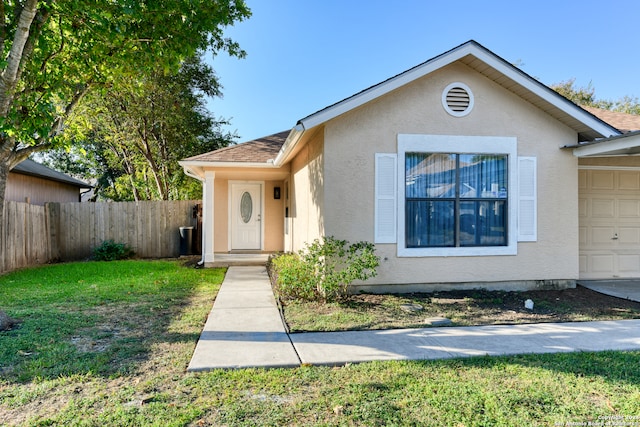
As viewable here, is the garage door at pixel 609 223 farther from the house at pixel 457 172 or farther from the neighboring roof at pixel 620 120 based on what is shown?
the neighboring roof at pixel 620 120

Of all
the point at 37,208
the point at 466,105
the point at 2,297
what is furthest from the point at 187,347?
the point at 37,208

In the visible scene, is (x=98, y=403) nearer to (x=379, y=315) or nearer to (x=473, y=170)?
(x=379, y=315)

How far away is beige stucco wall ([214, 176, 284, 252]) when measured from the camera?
42.4 ft

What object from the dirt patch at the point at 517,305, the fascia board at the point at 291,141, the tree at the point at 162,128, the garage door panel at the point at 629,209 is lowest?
the dirt patch at the point at 517,305

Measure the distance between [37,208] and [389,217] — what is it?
36.7 ft

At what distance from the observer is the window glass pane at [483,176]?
745 cm

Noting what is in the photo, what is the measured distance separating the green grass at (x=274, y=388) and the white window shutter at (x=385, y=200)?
129 inches

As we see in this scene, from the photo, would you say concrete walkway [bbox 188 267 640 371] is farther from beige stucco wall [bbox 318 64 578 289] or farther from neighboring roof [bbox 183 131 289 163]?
neighboring roof [bbox 183 131 289 163]

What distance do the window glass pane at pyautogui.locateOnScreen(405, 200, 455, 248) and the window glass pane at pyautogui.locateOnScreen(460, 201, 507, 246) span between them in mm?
243

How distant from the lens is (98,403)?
3.18m

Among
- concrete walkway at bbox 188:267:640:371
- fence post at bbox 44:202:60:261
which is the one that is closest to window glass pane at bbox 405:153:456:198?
concrete walkway at bbox 188:267:640:371

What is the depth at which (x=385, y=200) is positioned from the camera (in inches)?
284

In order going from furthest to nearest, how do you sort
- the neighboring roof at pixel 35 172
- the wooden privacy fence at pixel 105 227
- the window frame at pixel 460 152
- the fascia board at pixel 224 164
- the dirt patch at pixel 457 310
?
the neighboring roof at pixel 35 172 < the wooden privacy fence at pixel 105 227 < the fascia board at pixel 224 164 < the window frame at pixel 460 152 < the dirt patch at pixel 457 310

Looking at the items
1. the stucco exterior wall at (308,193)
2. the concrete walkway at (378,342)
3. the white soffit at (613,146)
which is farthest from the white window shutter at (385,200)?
the white soffit at (613,146)
